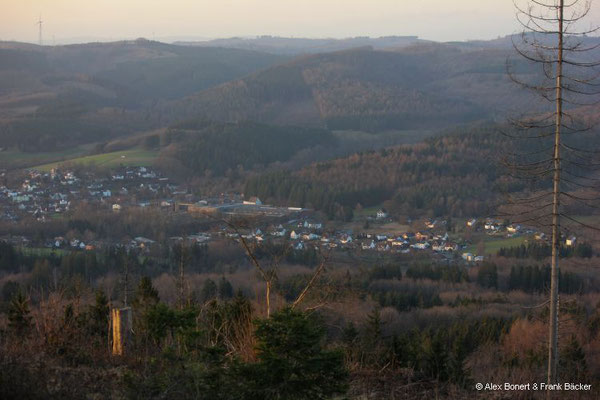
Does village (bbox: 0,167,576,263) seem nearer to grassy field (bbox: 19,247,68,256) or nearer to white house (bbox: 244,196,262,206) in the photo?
white house (bbox: 244,196,262,206)

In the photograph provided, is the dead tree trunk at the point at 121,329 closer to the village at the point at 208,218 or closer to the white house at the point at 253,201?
the village at the point at 208,218

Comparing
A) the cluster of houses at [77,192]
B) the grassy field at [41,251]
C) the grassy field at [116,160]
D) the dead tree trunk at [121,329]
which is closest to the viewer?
the dead tree trunk at [121,329]

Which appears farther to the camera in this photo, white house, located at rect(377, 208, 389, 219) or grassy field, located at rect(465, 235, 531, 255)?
white house, located at rect(377, 208, 389, 219)

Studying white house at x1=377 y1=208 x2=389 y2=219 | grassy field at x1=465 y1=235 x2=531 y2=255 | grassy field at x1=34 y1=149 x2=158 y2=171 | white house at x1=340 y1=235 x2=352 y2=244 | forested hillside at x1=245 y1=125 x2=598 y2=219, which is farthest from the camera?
grassy field at x1=34 y1=149 x2=158 y2=171

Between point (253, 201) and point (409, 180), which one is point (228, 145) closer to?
point (253, 201)

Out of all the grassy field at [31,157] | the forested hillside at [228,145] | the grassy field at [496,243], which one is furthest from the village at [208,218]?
the grassy field at [31,157]

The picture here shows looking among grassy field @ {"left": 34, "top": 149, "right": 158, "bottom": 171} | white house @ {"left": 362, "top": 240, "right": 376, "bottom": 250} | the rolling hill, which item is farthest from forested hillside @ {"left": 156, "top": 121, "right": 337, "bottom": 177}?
white house @ {"left": 362, "top": 240, "right": 376, "bottom": 250}
